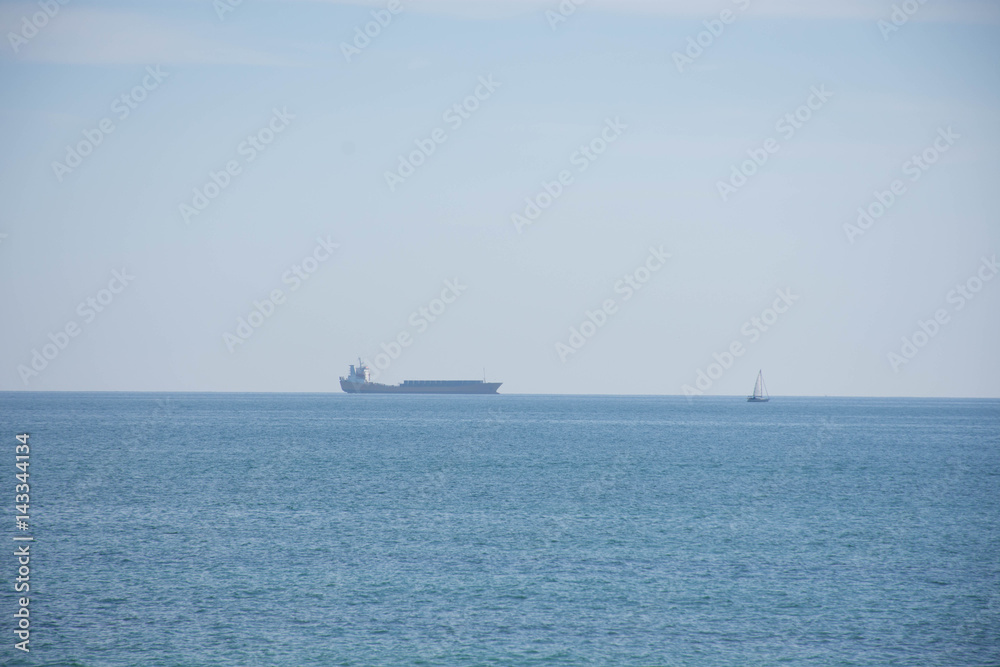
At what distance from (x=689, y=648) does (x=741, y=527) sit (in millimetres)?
19571

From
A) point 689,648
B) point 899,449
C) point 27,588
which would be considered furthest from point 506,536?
point 899,449

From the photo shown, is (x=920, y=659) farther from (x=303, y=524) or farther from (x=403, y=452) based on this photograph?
(x=403, y=452)

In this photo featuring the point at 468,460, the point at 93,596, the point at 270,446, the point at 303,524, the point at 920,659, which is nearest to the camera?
the point at 920,659

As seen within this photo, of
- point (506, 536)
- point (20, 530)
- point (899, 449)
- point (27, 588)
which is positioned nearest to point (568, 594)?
point (506, 536)

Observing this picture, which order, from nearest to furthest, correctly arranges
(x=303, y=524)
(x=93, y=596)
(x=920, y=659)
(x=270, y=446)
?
(x=920, y=659) < (x=93, y=596) < (x=303, y=524) < (x=270, y=446)

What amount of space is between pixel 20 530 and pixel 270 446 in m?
56.8

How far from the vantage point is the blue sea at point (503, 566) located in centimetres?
2653

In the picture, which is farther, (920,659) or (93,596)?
(93,596)

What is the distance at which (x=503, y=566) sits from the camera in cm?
3547

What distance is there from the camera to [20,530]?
4062cm

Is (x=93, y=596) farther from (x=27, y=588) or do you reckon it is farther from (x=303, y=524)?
(x=303, y=524)

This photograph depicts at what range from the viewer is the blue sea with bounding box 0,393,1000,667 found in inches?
1045

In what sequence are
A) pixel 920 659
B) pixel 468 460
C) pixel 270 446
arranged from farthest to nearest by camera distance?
1. pixel 270 446
2. pixel 468 460
3. pixel 920 659

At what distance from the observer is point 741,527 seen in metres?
45.2
